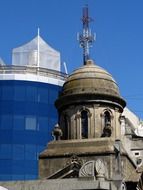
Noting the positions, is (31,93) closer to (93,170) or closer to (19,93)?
(19,93)

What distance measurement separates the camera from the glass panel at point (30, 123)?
54.0 metres

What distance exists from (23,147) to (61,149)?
58.6ft

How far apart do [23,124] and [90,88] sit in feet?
59.2

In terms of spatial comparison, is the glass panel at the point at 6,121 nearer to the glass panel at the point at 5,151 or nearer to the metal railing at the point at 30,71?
the glass panel at the point at 5,151

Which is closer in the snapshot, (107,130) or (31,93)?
(107,130)

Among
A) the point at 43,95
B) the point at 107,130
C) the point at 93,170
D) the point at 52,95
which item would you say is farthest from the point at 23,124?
the point at 93,170

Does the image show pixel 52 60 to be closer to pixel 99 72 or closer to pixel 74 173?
pixel 99 72

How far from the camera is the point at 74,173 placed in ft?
109

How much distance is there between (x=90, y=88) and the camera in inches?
1455

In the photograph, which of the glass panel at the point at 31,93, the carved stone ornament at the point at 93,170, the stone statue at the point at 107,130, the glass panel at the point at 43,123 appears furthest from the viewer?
the glass panel at the point at 31,93

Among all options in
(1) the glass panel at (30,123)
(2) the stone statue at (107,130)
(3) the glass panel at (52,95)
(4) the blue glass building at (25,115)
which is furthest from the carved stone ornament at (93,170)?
(3) the glass panel at (52,95)

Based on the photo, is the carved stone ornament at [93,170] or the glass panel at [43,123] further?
the glass panel at [43,123]

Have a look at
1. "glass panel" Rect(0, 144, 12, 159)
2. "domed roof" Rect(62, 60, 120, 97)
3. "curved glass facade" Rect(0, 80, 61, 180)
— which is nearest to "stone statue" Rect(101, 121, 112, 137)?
"domed roof" Rect(62, 60, 120, 97)

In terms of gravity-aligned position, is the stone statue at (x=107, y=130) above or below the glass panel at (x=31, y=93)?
below
